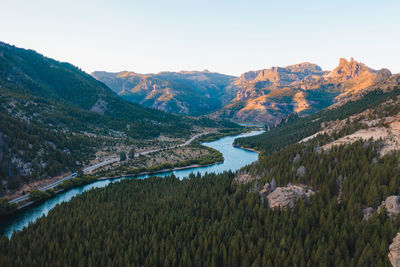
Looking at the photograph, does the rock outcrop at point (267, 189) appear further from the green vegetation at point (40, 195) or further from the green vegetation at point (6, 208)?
the green vegetation at point (40, 195)

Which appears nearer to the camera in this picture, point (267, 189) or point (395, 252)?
point (395, 252)

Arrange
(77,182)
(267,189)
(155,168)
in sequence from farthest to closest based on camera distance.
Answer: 1. (155,168)
2. (77,182)
3. (267,189)

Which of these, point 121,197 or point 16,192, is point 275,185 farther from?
point 16,192

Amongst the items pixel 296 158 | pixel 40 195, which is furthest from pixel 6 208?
pixel 296 158

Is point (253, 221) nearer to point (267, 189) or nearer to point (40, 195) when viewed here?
point (267, 189)

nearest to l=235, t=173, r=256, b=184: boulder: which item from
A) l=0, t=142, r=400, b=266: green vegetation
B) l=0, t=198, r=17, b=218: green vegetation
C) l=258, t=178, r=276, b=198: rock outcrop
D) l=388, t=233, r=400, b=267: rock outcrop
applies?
l=0, t=142, r=400, b=266: green vegetation

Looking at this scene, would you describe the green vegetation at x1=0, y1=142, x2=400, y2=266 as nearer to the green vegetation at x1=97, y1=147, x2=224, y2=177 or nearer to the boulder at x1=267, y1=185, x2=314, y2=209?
the boulder at x1=267, y1=185, x2=314, y2=209
